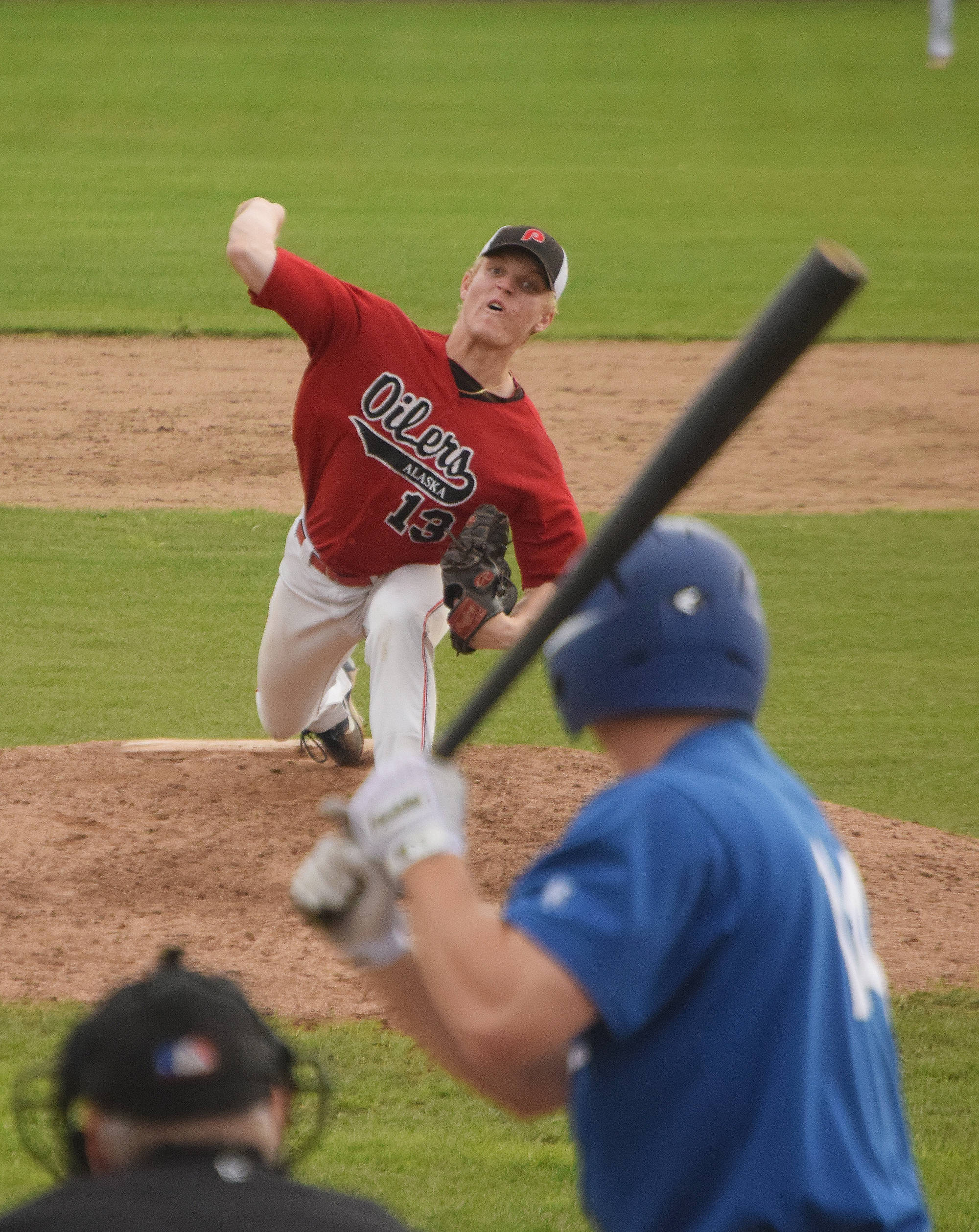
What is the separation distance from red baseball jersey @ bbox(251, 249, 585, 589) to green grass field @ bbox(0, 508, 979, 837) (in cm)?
168

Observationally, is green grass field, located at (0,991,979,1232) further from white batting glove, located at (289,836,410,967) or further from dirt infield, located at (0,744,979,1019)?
white batting glove, located at (289,836,410,967)

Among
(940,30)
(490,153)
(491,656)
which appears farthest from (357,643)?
(940,30)

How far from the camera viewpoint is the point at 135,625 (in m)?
8.50

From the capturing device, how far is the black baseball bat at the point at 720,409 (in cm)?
205

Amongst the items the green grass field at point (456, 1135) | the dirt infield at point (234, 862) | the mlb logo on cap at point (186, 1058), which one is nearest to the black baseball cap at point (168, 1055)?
the mlb logo on cap at point (186, 1058)

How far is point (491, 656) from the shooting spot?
870 cm

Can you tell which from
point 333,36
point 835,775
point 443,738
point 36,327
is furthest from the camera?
point 333,36

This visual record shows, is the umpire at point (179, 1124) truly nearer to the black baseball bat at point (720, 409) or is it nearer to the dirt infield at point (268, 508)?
the black baseball bat at point (720, 409)

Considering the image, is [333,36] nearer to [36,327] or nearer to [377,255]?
[377,255]

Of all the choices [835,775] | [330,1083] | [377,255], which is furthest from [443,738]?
[377,255]

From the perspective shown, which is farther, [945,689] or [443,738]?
[945,689]

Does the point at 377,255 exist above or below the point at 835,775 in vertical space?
below

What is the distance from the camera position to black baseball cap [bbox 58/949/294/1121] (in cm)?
180

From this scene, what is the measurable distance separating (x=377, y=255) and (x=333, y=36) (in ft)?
49.7
